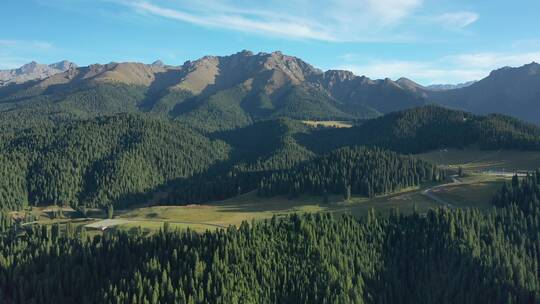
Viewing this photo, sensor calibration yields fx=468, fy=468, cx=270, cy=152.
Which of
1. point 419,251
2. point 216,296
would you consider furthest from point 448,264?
point 216,296

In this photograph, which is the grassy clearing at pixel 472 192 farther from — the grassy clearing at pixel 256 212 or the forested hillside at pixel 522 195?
the grassy clearing at pixel 256 212

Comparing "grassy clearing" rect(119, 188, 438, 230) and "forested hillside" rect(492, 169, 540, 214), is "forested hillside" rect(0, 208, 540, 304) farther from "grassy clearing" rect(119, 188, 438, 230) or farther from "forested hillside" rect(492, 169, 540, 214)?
"grassy clearing" rect(119, 188, 438, 230)

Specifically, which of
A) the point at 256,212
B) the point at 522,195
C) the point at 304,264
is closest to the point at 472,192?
the point at 522,195

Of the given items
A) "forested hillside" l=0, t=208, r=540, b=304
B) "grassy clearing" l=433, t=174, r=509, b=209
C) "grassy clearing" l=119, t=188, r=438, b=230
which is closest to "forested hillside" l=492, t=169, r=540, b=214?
"grassy clearing" l=433, t=174, r=509, b=209

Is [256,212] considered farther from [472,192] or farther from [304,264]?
[472,192]

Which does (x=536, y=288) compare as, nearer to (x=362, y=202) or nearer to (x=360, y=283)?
(x=360, y=283)

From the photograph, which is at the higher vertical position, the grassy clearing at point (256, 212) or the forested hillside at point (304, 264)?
the grassy clearing at point (256, 212)

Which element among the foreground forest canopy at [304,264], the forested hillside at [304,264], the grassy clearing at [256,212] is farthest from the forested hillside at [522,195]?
the grassy clearing at [256,212]

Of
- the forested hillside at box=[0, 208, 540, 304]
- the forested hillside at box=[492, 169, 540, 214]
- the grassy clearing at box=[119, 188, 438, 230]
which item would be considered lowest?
the forested hillside at box=[0, 208, 540, 304]
